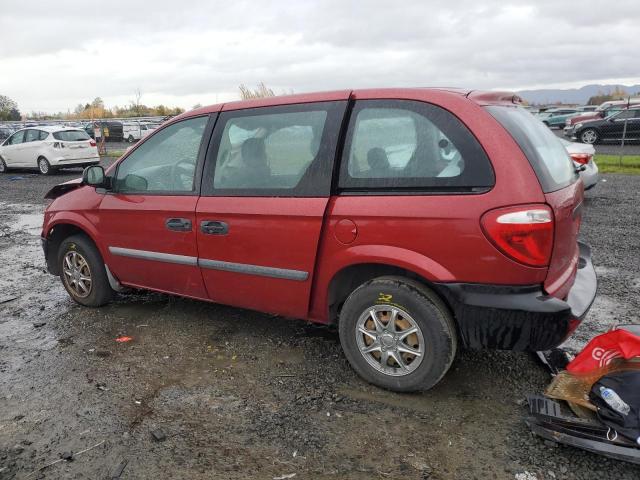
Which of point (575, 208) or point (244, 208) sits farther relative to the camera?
point (244, 208)

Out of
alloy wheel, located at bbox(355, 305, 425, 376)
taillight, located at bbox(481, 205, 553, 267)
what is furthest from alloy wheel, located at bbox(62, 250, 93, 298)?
taillight, located at bbox(481, 205, 553, 267)

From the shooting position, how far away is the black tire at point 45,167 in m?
16.7

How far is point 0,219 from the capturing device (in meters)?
9.46

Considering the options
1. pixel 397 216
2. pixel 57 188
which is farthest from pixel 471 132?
pixel 57 188

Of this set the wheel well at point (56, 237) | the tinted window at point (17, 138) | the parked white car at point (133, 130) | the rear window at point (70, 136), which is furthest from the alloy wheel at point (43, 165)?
the parked white car at point (133, 130)

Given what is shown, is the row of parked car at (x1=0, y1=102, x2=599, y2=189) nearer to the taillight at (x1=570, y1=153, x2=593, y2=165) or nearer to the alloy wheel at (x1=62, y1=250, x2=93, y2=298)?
the alloy wheel at (x1=62, y1=250, x2=93, y2=298)

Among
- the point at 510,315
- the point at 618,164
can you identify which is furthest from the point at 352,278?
the point at 618,164

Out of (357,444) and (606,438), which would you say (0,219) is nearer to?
(357,444)

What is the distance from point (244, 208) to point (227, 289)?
0.65 metres

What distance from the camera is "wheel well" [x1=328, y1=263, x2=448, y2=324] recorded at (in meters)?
3.00

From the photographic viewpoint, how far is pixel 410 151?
2941 millimetres

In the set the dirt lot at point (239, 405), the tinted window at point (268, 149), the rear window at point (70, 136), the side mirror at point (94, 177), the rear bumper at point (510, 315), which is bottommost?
the dirt lot at point (239, 405)

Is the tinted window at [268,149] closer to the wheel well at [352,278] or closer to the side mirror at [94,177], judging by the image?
the wheel well at [352,278]

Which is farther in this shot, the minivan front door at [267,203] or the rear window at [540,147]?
the minivan front door at [267,203]
